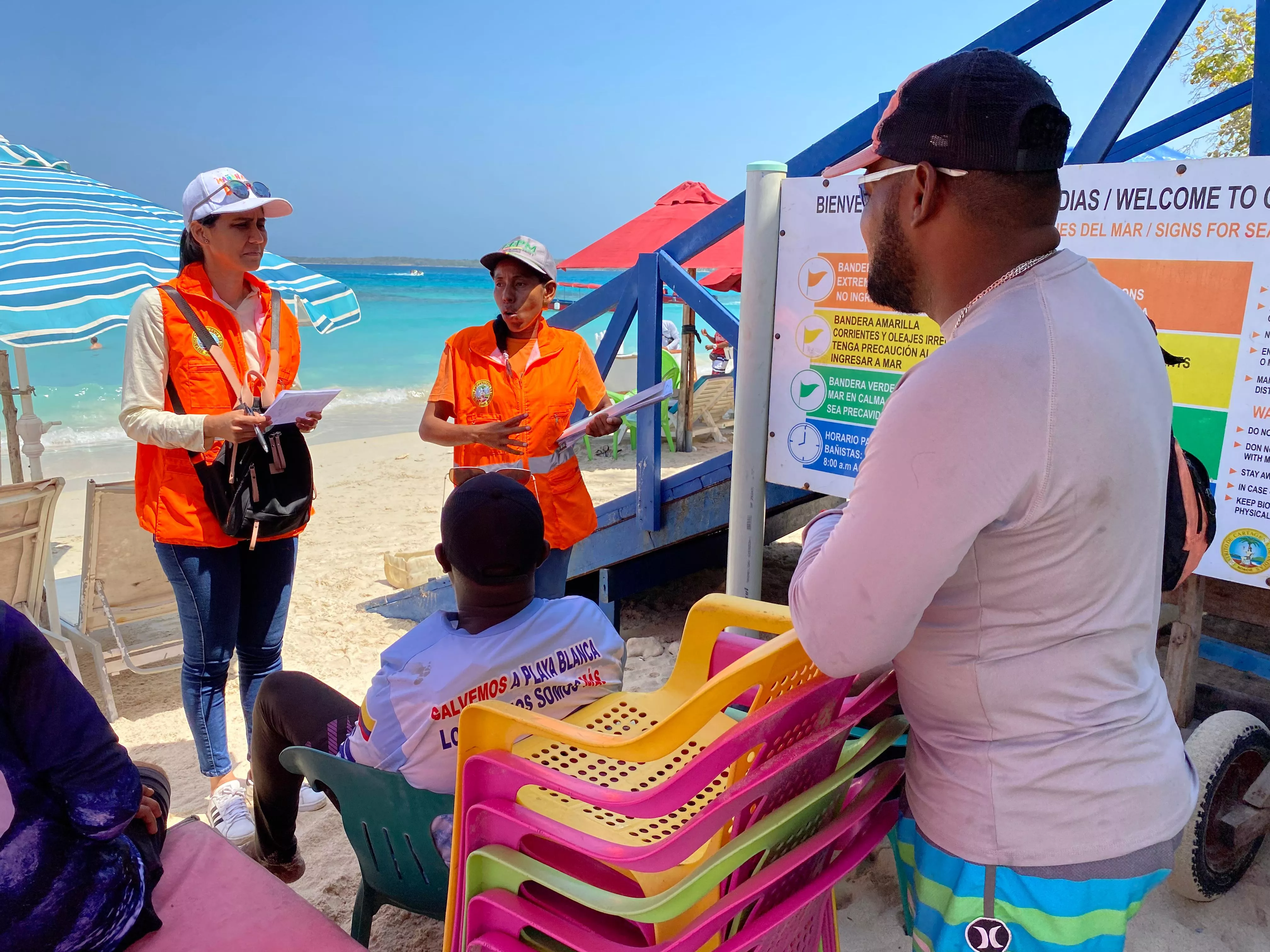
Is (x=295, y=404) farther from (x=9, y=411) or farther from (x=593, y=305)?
(x=9, y=411)

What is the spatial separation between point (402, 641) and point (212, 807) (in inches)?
70.0

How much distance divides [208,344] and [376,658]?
245 cm

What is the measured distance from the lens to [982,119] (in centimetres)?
114

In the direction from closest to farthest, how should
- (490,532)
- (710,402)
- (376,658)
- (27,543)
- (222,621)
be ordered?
(490,532) → (222,621) → (27,543) → (376,658) → (710,402)

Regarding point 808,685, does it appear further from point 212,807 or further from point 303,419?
point 212,807

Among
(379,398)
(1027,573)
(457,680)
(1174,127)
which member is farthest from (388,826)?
(379,398)

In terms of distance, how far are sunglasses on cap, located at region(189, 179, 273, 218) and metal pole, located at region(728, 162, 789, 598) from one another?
163 cm

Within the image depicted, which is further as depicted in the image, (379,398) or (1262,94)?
(379,398)

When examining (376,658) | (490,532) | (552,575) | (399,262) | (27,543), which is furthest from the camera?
(399,262)

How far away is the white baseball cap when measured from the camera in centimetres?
282

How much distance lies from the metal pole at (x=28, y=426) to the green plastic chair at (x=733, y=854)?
4921 mm

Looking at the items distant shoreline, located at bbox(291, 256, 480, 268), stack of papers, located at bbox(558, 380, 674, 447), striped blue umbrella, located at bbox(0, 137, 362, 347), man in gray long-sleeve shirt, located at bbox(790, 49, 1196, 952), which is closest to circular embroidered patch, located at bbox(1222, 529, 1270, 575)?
man in gray long-sleeve shirt, located at bbox(790, 49, 1196, 952)

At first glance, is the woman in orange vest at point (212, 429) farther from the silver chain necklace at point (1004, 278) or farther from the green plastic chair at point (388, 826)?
the silver chain necklace at point (1004, 278)

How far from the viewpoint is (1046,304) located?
113cm
